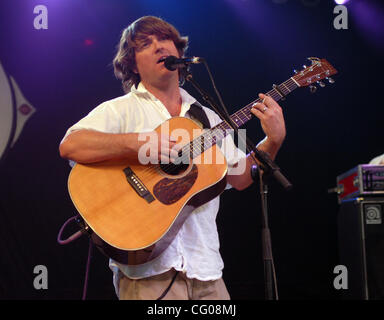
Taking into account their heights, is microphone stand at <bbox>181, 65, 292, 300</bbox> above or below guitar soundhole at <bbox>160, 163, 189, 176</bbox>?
below

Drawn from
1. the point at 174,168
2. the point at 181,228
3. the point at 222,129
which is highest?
the point at 222,129

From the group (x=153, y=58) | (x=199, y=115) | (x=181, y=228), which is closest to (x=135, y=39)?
(x=153, y=58)

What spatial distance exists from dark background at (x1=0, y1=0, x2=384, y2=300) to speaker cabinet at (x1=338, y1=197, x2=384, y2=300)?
485 millimetres

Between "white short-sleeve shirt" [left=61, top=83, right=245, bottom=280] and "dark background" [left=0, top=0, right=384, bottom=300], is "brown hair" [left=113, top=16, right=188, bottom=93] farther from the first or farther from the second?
"dark background" [left=0, top=0, right=384, bottom=300]

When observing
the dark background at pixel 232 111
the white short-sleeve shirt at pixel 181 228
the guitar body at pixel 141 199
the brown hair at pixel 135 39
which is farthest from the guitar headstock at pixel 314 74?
the dark background at pixel 232 111

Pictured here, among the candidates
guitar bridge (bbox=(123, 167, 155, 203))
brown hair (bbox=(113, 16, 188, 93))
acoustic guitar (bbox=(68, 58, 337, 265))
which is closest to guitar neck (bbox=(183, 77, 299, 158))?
acoustic guitar (bbox=(68, 58, 337, 265))

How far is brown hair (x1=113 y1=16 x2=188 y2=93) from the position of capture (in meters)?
2.67

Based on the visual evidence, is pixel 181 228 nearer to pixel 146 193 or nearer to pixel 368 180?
pixel 146 193

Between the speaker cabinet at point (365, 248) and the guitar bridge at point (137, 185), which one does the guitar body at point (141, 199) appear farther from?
the speaker cabinet at point (365, 248)

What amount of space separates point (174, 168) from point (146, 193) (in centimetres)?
22

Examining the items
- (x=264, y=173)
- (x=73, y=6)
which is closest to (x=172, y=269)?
(x=264, y=173)

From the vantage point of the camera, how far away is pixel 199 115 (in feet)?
8.24

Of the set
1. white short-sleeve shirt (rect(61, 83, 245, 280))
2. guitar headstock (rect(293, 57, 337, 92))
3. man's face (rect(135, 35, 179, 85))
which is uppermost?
man's face (rect(135, 35, 179, 85))

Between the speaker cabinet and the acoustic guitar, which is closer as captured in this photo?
the acoustic guitar
